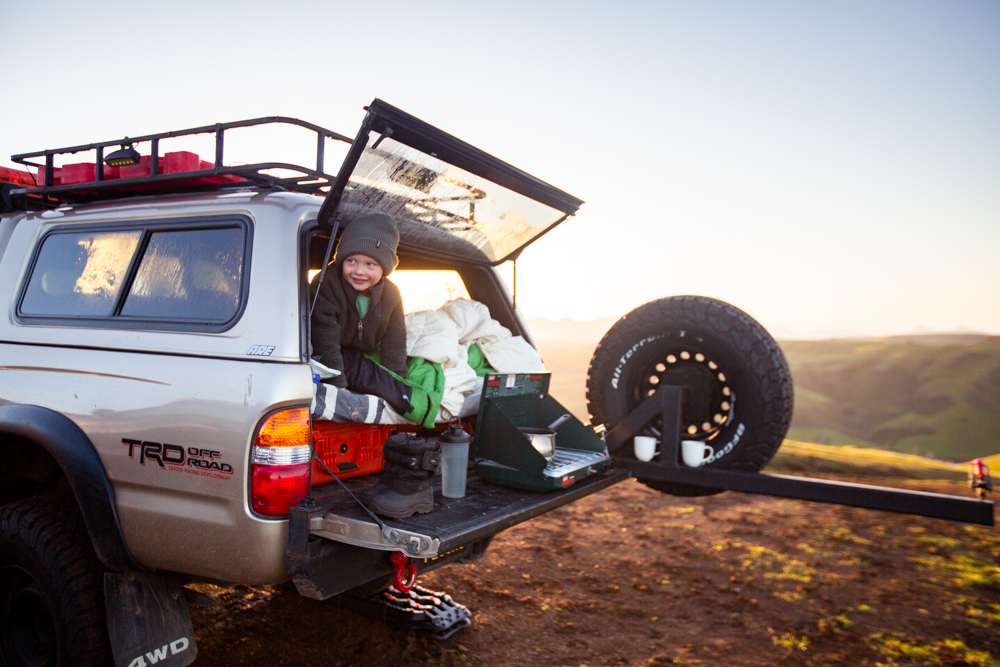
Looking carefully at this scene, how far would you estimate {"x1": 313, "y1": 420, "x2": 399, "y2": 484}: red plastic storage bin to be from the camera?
8.73 ft

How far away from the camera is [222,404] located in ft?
7.28

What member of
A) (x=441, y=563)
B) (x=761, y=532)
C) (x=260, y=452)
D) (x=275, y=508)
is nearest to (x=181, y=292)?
(x=260, y=452)

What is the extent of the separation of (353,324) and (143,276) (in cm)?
95

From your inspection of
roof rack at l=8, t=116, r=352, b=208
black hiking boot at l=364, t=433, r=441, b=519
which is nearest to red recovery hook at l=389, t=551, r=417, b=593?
black hiking boot at l=364, t=433, r=441, b=519

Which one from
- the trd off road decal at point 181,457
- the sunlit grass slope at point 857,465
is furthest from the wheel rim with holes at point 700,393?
the sunlit grass slope at point 857,465

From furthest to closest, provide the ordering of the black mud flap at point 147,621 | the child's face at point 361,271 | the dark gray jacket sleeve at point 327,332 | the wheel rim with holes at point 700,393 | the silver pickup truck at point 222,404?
the wheel rim with holes at point 700,393 → the child's face at point 361,271 → the dark gray jacket sleeve at point 327,332 → the black mud flap at point 147,621 → the silver pickup truck at point 222,404

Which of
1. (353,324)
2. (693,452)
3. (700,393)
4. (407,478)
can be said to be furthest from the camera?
(700,393)

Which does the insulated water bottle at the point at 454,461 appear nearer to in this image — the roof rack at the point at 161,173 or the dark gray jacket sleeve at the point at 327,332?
the dark gray jacket sleeve at the point at 327,332

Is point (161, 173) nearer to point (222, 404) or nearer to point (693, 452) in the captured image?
point (222, 404)

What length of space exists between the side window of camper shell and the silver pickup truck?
1cm

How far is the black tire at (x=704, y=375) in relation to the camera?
3.27 metres

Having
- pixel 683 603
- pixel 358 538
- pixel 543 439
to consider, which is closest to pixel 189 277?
pixel 358 538

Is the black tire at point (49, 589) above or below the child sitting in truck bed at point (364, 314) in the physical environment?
below

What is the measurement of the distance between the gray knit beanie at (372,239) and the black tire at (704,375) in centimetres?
155
